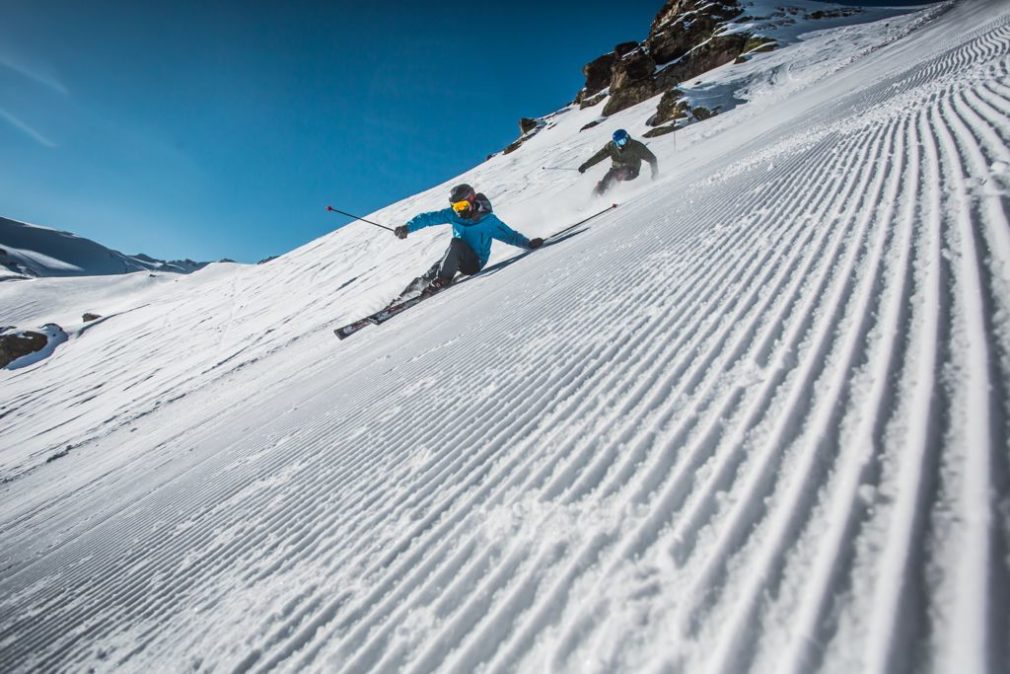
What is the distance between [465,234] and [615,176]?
15.9ft

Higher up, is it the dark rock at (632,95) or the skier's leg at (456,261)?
the dark rock at (632,95)

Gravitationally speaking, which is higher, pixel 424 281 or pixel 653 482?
pixel 424 281

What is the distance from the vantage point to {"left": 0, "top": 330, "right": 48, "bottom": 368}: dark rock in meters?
21.8

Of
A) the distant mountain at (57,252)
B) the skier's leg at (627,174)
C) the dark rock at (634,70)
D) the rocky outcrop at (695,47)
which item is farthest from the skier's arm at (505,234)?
the distant mountain at (57,252)

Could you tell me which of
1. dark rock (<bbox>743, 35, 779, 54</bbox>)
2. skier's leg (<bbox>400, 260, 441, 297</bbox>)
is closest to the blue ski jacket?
skier's leg (<bbox>400, 260, 441, 297</bbox>)

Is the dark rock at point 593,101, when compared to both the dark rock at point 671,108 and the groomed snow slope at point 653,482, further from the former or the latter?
the groomed snow slope at point 653,482

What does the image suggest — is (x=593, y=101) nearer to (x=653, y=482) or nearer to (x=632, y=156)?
(x=632, y=156)

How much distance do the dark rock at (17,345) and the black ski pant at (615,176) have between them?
1168 inches

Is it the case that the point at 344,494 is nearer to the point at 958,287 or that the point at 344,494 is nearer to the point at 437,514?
the point at 437,514

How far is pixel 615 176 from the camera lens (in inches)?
394

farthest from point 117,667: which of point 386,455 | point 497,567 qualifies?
point 497,567

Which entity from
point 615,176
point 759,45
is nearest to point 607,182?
point 615,176

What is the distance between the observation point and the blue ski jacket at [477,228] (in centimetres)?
663

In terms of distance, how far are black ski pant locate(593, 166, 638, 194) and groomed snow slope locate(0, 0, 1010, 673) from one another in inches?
234
